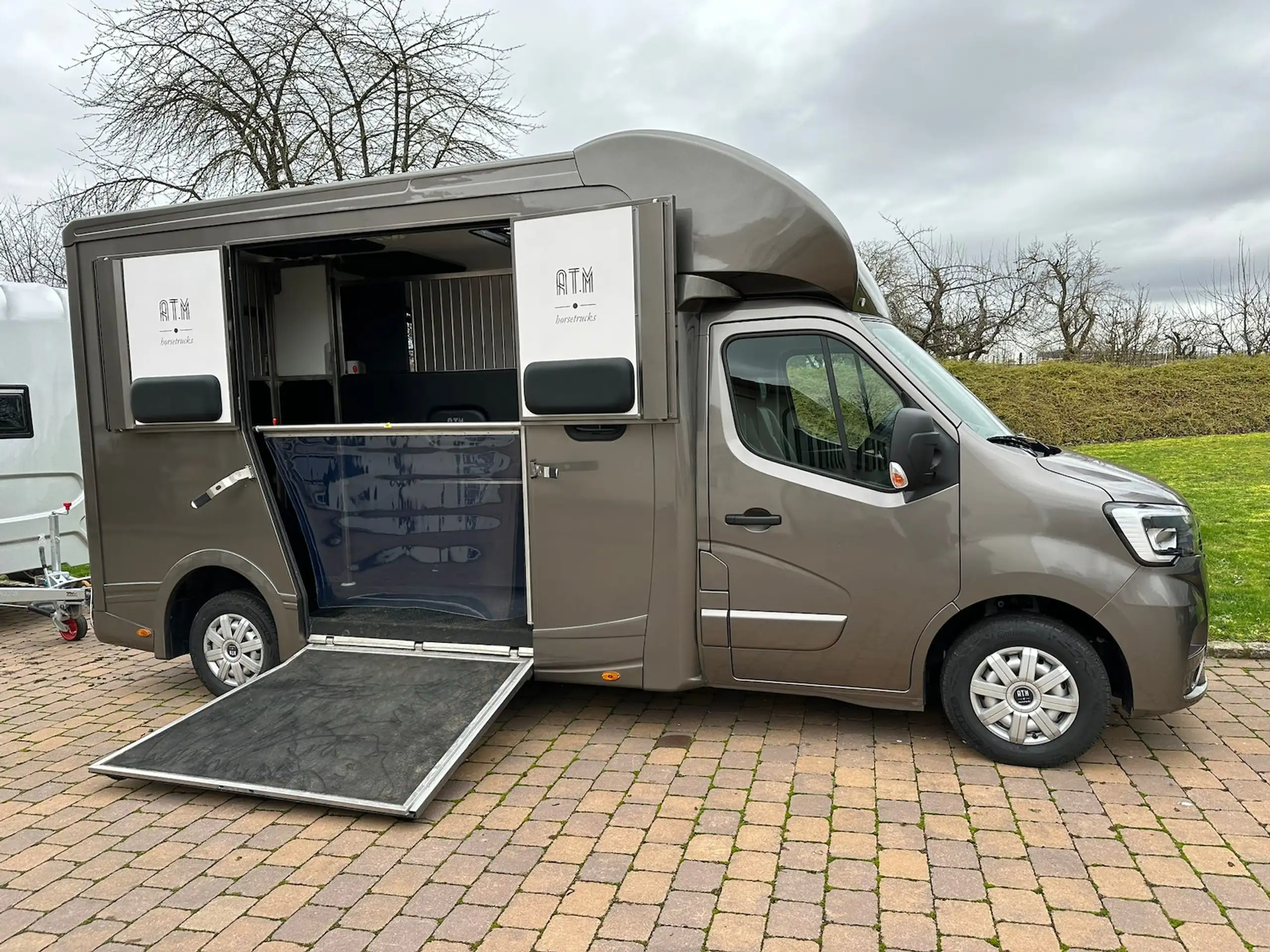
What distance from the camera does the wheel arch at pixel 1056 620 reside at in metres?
4.06

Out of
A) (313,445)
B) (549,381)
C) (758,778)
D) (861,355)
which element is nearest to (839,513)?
(861,355)

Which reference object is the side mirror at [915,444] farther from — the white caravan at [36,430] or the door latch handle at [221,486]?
the white caravan at [36,430]

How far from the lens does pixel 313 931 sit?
9.94 feet

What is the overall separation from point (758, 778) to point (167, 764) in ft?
9.07

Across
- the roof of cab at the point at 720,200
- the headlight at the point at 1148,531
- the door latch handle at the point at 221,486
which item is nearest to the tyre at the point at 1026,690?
the headlight at the point at 1148,531

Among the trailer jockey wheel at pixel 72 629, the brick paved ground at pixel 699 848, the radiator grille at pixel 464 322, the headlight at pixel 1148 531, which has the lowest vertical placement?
the brick paved ground at pixel 699 848

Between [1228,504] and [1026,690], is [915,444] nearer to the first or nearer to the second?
[1026,690]

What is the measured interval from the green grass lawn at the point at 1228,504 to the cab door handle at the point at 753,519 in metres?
3.65

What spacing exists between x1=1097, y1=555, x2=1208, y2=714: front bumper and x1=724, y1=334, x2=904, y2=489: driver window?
1147 millimetres

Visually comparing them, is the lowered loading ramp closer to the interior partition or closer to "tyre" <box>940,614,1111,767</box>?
the interior partition

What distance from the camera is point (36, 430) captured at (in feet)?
25.7

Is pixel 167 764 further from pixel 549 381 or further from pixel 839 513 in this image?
Answer: pixel 839 513

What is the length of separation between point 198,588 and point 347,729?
75.5 inches

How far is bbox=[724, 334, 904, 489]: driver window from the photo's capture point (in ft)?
13.9
